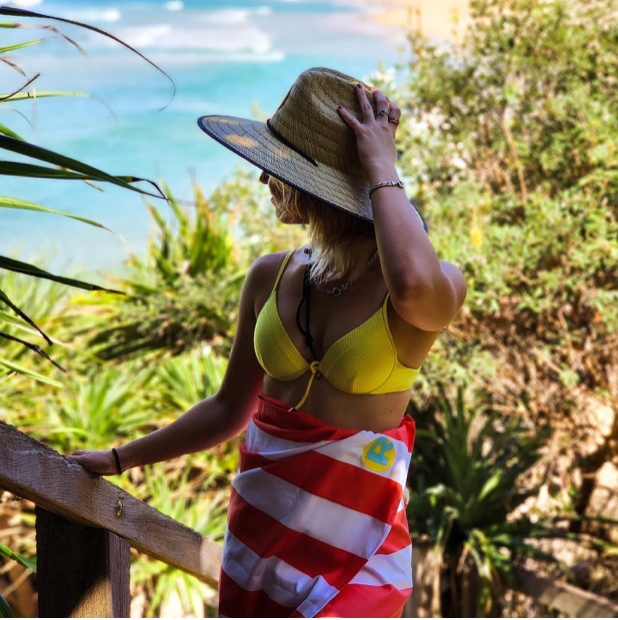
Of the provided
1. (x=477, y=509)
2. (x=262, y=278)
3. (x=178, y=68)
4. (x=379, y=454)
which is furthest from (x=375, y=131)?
(x=178, y=68)

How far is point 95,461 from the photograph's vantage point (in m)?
1.22

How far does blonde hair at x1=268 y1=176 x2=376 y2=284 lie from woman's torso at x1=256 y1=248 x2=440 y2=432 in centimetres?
3

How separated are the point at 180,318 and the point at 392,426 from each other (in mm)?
3865

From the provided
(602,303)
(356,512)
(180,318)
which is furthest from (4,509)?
(356,512)

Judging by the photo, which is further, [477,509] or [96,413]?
[96,413]

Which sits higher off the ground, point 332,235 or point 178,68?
point 178,68

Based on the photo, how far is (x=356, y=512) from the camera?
1.32 m

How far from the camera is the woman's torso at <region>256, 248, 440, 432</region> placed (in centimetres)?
132

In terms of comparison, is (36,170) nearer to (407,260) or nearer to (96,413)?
(407,260)

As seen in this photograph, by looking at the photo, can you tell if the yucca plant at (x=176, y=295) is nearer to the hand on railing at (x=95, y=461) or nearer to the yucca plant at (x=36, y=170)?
the hand on railing at (x=95, y=461)

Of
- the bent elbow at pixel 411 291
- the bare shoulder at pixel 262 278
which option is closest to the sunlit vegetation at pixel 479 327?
the bare shoulder at pixel 262 278

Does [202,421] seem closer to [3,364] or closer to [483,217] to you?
[3,364]

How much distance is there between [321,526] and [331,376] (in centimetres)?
27

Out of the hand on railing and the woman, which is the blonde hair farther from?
the hand on railing
